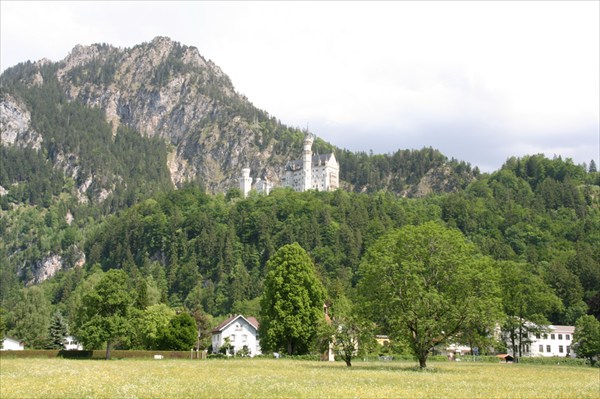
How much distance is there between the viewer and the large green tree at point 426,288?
184 ft

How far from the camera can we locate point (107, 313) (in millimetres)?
88375

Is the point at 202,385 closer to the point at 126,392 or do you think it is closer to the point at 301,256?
the point at 126,392

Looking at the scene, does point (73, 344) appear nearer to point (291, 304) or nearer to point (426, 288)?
point (291, 304)

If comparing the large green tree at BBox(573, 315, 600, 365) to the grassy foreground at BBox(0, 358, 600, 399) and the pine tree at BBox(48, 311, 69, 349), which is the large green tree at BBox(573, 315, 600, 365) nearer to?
the grassy foreground at BBox(0, 358, 600, 399)

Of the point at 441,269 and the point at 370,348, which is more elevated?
the point at 441,269

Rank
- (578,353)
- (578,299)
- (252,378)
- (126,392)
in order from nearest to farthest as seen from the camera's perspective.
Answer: (126,392), (252,378), (578,353), (578,299)

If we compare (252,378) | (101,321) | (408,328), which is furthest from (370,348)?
(101,321)

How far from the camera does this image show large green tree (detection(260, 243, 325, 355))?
87.2 m

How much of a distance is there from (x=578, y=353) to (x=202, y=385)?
295 ft

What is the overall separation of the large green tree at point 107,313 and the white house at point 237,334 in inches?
1538

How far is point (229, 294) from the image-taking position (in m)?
188

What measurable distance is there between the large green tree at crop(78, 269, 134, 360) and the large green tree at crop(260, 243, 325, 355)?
57.7 ft

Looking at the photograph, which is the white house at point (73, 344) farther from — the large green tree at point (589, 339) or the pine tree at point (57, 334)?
the large green tree at point (589, 339)

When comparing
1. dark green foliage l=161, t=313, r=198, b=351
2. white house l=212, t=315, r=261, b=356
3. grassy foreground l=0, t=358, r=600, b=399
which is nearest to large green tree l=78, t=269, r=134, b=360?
dark green foliage l=161, t=313, r=198, b=351
